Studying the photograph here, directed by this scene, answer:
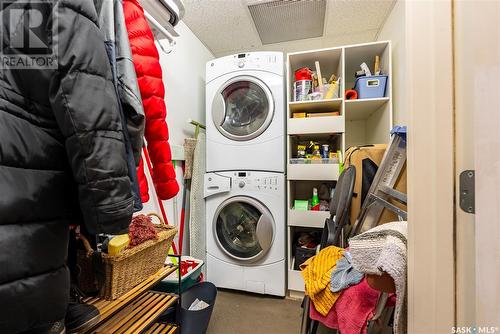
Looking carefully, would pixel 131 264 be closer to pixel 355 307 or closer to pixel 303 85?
pixel 355 307

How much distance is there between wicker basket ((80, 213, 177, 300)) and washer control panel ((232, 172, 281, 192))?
87cm

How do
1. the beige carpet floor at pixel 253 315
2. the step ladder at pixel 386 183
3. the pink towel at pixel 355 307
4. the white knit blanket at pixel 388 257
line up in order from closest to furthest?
the white knit blanket at pixel 388 257 → the pink towel at pixel 355 307 → the step ladder at pixel 386 183 → the beige carpet floor at pixel 253 315

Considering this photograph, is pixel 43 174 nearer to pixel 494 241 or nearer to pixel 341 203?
pixel 494 241

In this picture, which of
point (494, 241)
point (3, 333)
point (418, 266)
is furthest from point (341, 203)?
point (3, 333)

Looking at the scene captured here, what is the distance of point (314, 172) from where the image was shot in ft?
5.92

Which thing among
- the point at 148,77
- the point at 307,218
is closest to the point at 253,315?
the point at 307,218

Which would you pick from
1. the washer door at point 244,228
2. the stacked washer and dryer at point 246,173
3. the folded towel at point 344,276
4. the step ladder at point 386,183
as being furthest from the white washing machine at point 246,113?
the folded towel at point 344,276

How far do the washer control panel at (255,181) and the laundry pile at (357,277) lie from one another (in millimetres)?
799

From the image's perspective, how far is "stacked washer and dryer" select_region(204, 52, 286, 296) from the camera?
72.2 inches

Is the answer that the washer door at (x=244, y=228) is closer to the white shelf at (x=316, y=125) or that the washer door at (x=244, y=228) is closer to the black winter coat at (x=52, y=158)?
the white shelf at (x=316, y=125)

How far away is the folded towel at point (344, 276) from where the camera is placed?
85 cm

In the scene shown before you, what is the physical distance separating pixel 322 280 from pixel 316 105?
1404 millimetres

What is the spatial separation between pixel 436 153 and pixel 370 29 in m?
2.12

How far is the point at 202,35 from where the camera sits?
219cm
